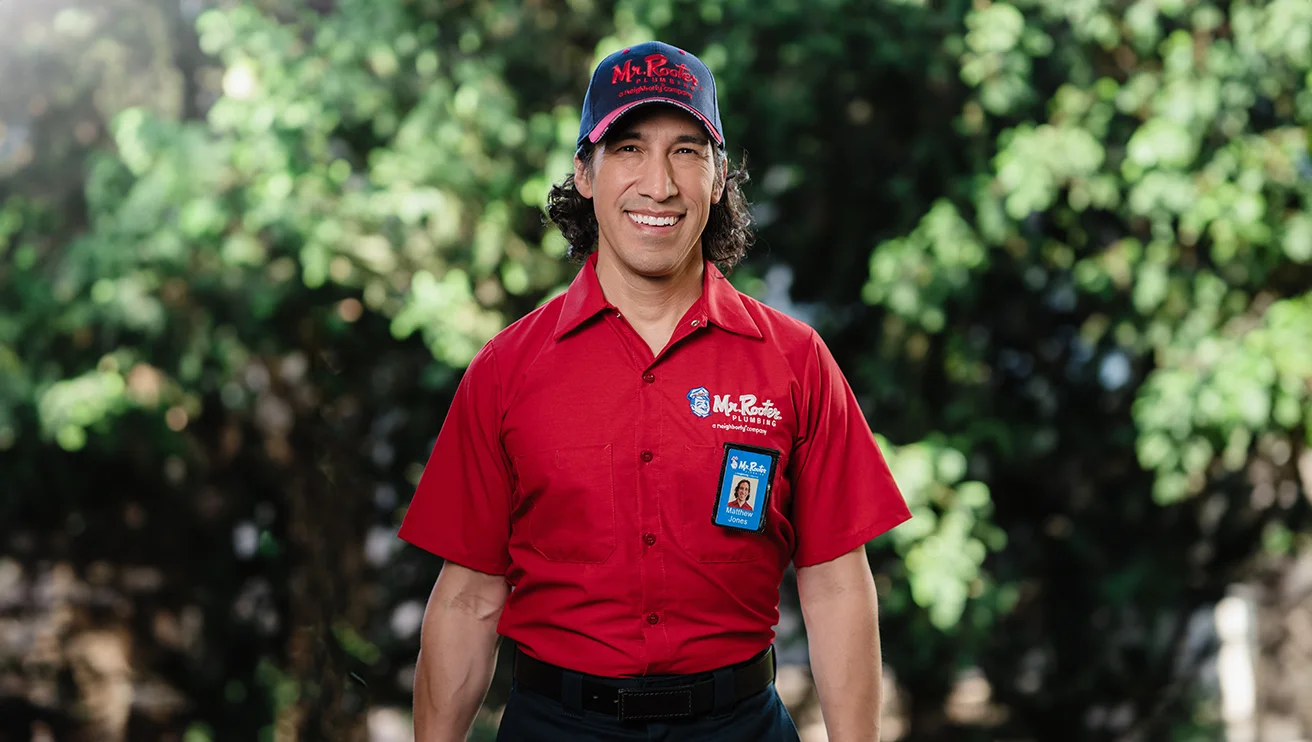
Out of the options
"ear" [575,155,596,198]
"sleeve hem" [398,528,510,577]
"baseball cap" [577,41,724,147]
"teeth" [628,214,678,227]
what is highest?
"baseball cap" [577,41,724,147]

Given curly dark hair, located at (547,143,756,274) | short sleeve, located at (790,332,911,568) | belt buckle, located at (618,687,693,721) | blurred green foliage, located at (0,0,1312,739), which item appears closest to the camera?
belt buckle, located at (618,687,693,721)

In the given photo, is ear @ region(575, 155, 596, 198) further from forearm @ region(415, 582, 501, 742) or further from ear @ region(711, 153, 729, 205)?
forearm @ region(415, 582, 501, 742)

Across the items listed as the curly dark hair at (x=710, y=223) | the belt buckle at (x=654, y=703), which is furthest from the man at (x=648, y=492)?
the curly dark hair at (x=710, y=223)

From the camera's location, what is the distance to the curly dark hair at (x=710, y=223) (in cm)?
231

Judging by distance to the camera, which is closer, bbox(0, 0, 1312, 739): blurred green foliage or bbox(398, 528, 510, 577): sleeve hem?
bbox(398, 528, 510, 577): sleeve hem

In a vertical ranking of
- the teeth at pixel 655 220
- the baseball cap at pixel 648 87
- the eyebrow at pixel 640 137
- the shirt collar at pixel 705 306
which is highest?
the baseball cap at pixel 648 87

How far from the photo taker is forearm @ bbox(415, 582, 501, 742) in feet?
6.68

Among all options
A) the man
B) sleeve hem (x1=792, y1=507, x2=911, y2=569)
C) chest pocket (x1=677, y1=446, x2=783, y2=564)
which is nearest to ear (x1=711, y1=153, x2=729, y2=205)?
the man

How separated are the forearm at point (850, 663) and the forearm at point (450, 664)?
52 cm

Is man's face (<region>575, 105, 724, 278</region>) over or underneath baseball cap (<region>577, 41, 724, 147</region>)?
underneath

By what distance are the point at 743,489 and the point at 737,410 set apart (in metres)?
0.12

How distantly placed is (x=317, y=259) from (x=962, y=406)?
2775 mm

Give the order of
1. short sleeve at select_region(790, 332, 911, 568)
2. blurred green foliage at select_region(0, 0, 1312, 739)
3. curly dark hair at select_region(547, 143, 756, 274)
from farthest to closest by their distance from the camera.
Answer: blurred green foliage at select_region(0, 0, 1312, 739) < curly dark hair at select_region(547, 143, 756, 274) < short sleeve at select_region(790, 332, 911, 568)

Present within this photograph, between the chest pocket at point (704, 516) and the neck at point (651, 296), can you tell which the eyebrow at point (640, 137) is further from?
the chest pocket at point (704, 516)
